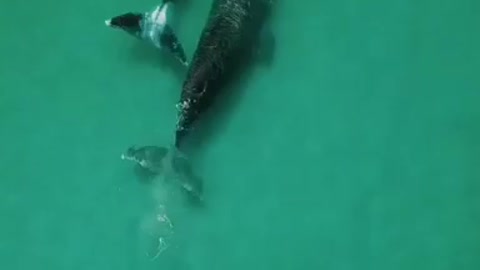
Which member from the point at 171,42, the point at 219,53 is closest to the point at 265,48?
the point at 219,53

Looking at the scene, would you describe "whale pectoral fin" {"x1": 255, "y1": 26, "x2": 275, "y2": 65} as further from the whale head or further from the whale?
the whale head

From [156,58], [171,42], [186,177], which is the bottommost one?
[186,177]

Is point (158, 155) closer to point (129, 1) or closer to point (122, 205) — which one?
point (122, 205)

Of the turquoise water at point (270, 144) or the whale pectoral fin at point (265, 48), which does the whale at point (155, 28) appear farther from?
the whale pectoral fin at point (265, 48)

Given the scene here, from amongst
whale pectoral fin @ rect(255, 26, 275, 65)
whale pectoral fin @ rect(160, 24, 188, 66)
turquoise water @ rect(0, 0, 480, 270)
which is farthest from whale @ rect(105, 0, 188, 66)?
whale pectoral fin @ rect(255, 26, 275, 65)

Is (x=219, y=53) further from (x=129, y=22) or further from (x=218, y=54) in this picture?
(x=129, y=22)

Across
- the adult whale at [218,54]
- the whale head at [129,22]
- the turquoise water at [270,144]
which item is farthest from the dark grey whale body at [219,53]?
the whale head at [129,22]
